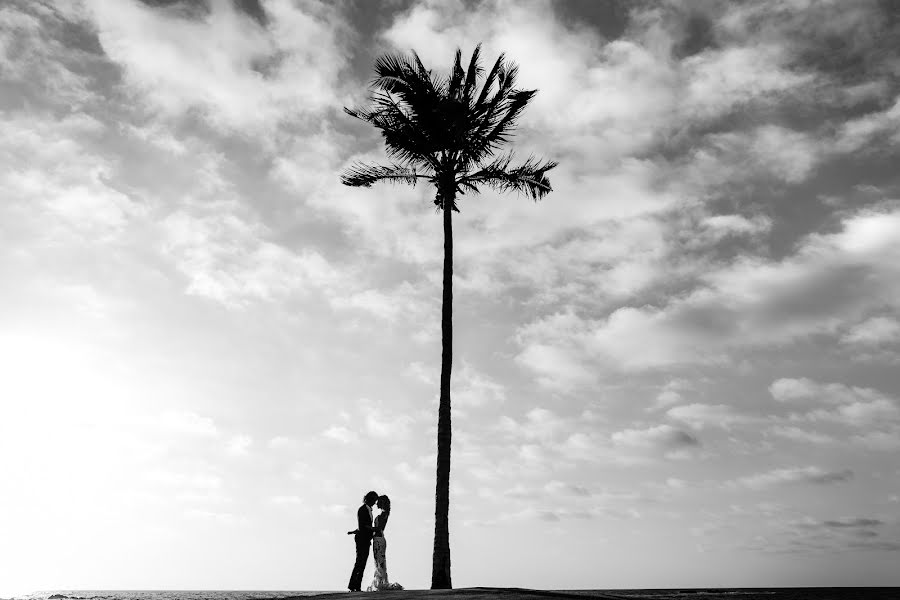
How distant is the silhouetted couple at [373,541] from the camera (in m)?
18.2

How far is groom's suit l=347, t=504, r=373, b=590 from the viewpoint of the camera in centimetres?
1819

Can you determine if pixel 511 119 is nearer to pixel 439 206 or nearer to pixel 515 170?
pixel 515 170

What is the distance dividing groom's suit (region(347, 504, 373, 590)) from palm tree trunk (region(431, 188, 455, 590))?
1.92 meters

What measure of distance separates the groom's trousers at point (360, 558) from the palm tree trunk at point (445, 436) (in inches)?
74.5

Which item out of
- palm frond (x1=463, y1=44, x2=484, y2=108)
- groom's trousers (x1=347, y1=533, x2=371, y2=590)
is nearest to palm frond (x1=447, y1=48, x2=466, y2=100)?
palm frond (x1=463, y1=44, x2=484, y2=108)

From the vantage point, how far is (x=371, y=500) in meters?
18.2

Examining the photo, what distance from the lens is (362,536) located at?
18188 millimetres

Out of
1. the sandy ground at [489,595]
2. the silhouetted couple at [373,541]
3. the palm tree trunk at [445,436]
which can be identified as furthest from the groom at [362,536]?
the sandy ground at [489,595]

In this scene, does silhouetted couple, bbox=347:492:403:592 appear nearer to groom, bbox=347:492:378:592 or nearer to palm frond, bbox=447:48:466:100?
groom, bbox=347:492:378:592

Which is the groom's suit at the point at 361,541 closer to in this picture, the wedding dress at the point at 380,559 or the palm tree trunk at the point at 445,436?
the wedding dress at the point at 380,559

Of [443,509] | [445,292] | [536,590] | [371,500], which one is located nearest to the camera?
[536,590]

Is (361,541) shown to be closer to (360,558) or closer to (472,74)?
(360,558)

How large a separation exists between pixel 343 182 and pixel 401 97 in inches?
129

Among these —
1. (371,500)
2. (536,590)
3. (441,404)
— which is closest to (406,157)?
(441,404)
